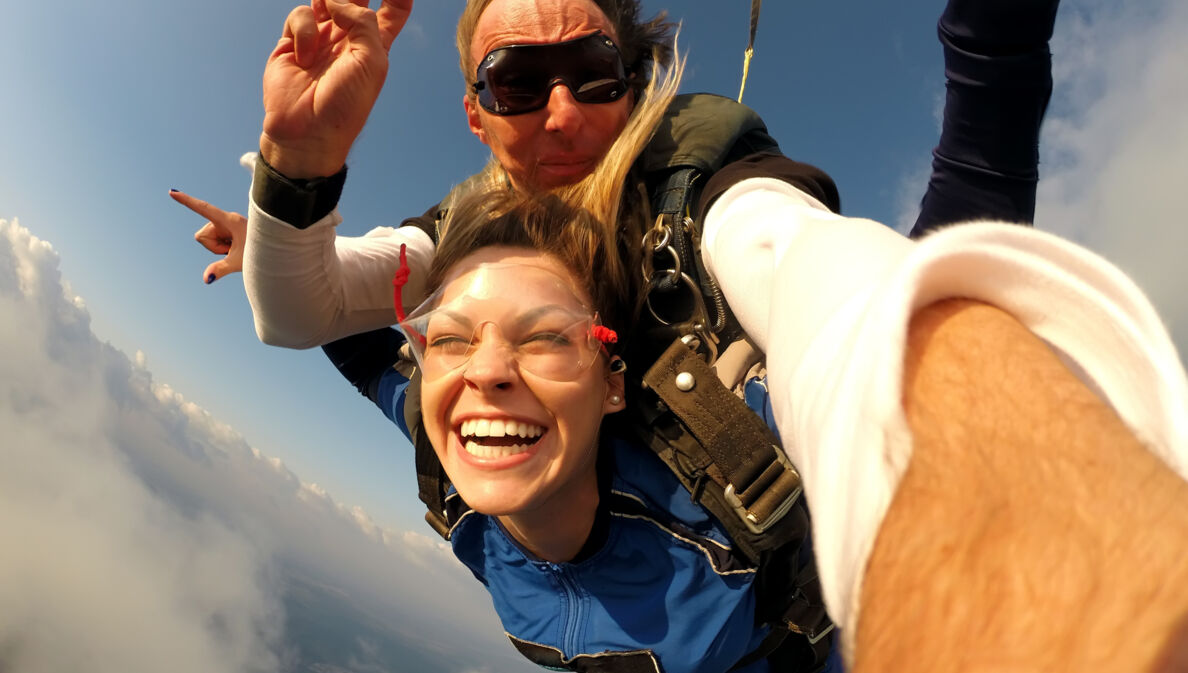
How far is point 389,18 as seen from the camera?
1.56 m

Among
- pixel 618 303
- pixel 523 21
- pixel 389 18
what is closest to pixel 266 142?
pixel 389 18

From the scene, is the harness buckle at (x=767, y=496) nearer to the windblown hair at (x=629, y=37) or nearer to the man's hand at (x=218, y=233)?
the windblown hair at (x=629, y=37)

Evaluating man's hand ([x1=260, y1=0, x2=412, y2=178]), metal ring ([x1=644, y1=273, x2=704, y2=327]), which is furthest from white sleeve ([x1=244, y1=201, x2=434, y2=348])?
metal ring ([x1=644, y1=273, x2=704, y2=327])

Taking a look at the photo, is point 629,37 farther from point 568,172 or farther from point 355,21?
point 355,21

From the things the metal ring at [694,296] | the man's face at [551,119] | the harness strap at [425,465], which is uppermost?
the man's face at [551,119]

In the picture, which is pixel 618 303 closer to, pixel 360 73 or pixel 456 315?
pixel 456 315

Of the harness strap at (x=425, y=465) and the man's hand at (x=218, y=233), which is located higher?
the man's hand at (x=218, y=233)

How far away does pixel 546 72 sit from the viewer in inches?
73.3

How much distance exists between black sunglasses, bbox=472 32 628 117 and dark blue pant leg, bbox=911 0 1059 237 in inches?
40.6

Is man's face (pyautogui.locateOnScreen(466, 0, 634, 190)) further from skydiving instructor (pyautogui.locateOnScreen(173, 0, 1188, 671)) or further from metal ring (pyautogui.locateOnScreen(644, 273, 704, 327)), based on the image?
skydiving instructor (pyautogui.locateOnScreen(173, 0, 1188, 671))

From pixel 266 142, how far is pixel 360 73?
345mm

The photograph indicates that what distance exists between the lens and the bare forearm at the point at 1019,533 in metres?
0.33

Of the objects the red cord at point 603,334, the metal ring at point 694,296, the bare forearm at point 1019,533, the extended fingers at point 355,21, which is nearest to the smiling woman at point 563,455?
the red cord at point 603,334

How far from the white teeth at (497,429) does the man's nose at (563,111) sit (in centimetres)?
101
